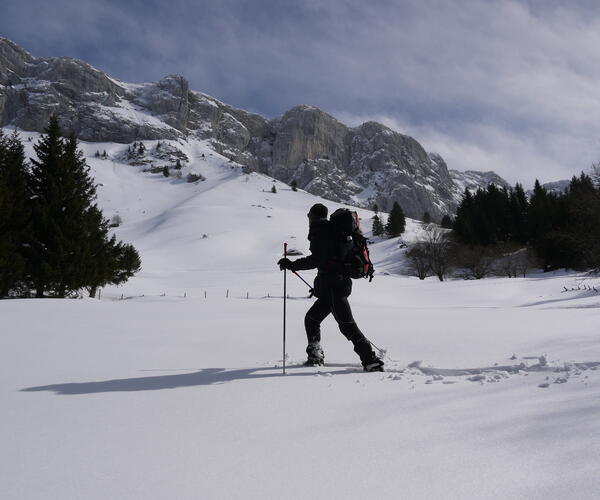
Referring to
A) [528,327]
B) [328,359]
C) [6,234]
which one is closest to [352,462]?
[328,359]

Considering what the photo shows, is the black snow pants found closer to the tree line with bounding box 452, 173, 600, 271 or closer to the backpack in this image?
the backpack

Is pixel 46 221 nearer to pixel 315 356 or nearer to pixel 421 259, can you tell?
pixel 315 356

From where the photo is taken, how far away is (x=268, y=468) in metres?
2.12

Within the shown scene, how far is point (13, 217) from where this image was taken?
15.9 m

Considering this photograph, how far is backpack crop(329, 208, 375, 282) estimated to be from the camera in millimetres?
4887

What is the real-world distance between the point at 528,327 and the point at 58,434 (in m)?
7.43

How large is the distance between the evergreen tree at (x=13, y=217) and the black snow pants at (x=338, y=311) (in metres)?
15.2

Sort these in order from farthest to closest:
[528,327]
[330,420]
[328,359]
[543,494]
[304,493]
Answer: [528,327] < [328,359] < [330,420] < [304,493] < [543,494]

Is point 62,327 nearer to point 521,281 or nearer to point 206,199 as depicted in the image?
point 521,281

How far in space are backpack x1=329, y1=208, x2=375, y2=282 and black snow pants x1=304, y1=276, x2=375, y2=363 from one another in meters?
0.19

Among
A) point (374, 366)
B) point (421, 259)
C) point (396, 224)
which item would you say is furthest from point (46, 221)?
point (396, 224)

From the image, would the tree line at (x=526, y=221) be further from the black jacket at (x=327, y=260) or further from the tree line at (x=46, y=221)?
the black jacket at (x=327, y=260)

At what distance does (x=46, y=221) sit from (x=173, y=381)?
1644 centimetres

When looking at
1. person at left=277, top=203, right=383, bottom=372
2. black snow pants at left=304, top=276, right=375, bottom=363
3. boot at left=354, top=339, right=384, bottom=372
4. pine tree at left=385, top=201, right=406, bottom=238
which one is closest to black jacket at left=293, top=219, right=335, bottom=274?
person at left=277, top=203, right=383, bottom=372
